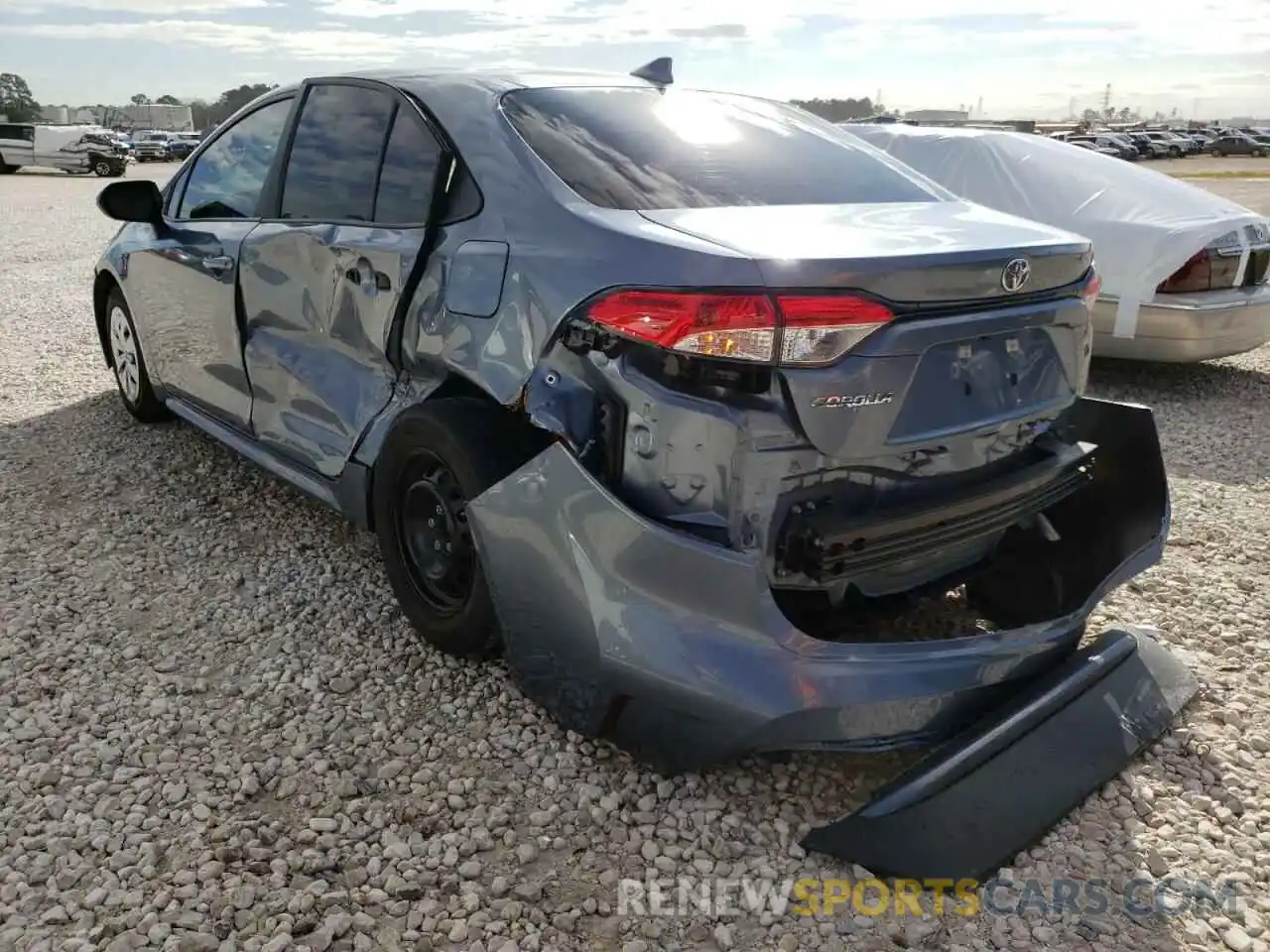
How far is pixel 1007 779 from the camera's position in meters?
2.41

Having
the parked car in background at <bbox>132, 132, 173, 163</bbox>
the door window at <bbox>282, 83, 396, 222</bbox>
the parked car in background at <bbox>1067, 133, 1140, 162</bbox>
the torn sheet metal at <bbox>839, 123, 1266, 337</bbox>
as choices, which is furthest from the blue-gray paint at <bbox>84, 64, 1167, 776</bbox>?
the parked car in background at <bbox>1067, 133, 1140, 162</bbox>

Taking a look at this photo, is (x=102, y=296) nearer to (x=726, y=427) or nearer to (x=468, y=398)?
(x=468, y=398)

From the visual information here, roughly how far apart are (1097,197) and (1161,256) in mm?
705

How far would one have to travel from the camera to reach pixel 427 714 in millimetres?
2914

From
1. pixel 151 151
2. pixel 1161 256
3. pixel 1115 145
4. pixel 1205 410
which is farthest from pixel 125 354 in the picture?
pixel 1115 145

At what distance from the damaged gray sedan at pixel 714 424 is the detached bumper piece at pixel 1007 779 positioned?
1 centimetres

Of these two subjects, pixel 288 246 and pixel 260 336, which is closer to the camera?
pixel 288 246

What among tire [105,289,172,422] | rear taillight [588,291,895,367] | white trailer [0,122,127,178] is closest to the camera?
rear taillight [588,291,895,367]

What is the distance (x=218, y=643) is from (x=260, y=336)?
1.13m

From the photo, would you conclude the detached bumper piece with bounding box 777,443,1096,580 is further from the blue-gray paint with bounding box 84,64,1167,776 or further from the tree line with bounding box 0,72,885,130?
the tree line with bounding box 0,72,885,130

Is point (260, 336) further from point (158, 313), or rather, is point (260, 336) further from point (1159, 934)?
point (1159, 934)

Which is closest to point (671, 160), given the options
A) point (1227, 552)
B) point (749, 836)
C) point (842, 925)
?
point (749, 836)

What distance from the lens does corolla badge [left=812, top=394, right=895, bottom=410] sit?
219cm

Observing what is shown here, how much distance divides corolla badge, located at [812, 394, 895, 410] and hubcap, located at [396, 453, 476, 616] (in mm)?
1076
